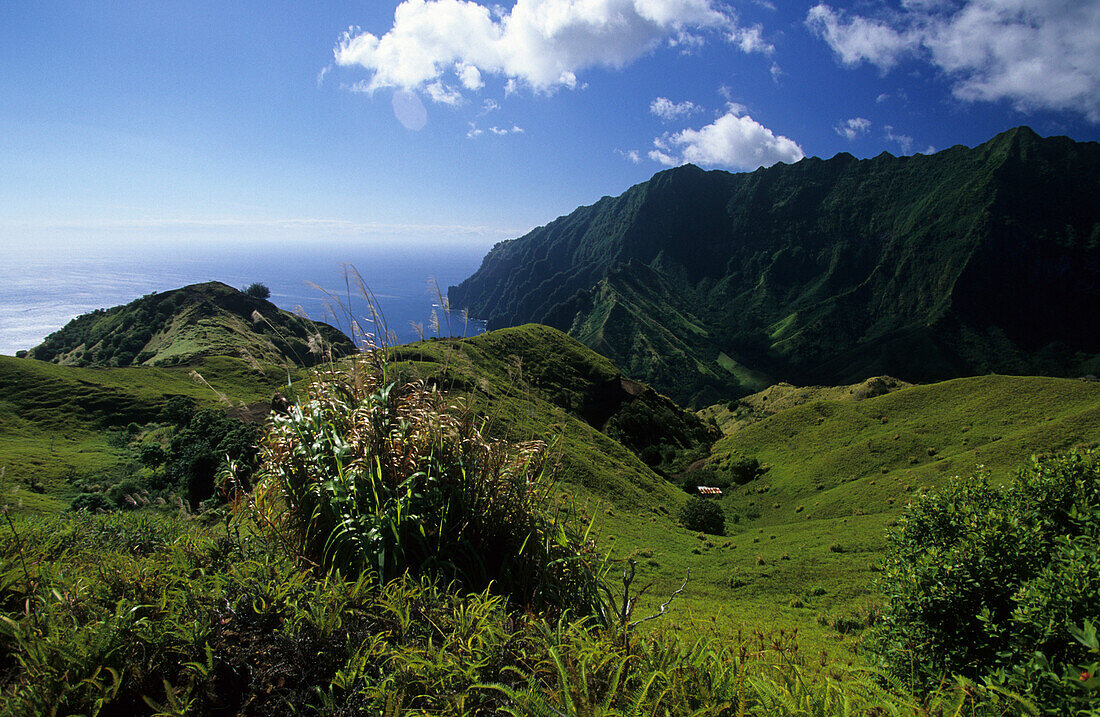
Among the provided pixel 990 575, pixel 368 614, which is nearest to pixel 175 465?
pixel 368 614

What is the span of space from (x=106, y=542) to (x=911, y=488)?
40.9m

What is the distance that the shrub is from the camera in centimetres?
326

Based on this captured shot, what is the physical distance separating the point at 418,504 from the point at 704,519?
34.8 metres

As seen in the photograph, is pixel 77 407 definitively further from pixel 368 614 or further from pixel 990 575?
pixel 990 575

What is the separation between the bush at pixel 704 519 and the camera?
112 feet

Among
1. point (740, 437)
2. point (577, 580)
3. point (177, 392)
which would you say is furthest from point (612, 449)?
point (177, 392)

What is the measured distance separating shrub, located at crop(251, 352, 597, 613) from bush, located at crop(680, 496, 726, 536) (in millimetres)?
33849

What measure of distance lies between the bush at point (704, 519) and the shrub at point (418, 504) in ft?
111

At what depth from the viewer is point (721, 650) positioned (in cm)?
251

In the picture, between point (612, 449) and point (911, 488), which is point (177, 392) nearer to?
point (612, 449)

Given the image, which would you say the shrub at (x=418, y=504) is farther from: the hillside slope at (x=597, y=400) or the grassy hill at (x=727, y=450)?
the hillside slope at (x=597, y=400)

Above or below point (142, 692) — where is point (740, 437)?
below

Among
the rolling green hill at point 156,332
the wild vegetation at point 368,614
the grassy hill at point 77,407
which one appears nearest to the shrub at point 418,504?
the wild vegetation at point 368,614

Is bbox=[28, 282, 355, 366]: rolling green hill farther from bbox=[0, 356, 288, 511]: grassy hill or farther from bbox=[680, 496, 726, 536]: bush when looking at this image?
bbox=[680, 496, 726, 536]: bush
